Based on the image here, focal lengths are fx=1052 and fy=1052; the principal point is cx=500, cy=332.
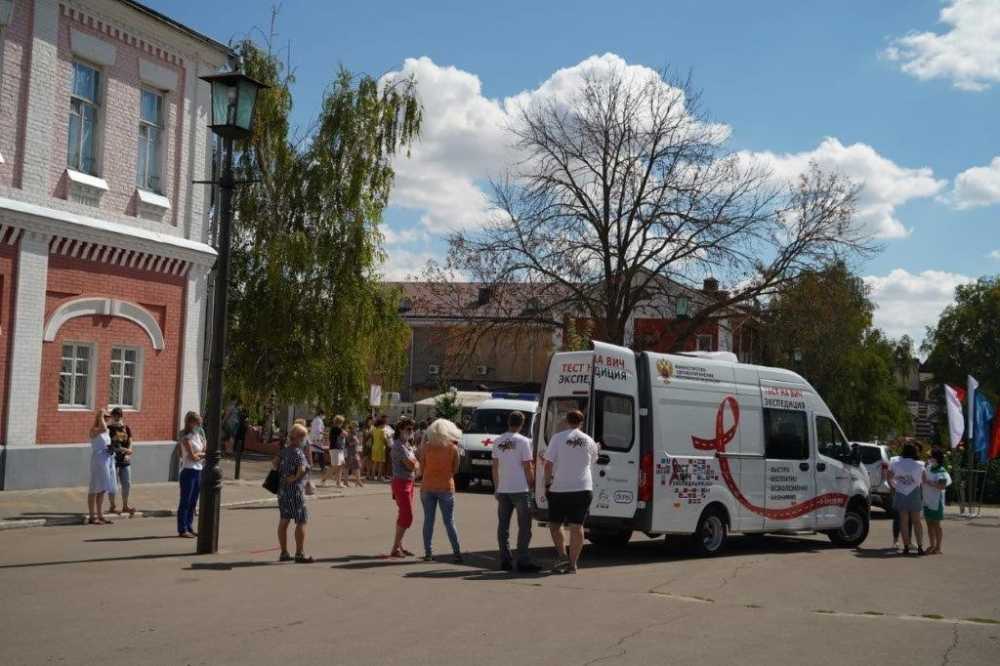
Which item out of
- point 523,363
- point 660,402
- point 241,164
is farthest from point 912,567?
point 523,363

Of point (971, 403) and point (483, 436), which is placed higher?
point (971, 403)

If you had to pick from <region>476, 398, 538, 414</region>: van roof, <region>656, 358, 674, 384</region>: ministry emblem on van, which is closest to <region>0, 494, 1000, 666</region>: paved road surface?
<region>656, 358, 674, 384</region>: ministry emblem on van

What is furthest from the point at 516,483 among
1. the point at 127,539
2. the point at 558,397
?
the point at 127,539

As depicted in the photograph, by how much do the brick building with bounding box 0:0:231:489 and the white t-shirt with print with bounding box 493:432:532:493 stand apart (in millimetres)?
10943

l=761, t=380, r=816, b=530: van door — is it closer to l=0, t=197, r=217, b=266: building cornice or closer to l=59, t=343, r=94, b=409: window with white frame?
l=0, t=197, r=217, b=266: building cornice

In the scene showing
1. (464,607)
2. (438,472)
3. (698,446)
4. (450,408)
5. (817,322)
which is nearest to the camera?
(464,607)

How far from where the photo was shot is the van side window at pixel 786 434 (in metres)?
14.8

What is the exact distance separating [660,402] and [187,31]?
14.6 m

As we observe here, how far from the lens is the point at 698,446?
538 inches

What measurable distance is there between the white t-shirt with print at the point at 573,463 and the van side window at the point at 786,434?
13.5 feet

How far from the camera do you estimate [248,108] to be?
12.8 meters

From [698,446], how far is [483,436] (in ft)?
46.8

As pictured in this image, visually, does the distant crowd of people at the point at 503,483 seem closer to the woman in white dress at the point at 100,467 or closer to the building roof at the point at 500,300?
the woman in white dress at the point at 100,467

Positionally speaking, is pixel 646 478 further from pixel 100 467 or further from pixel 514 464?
pixel 100 467
